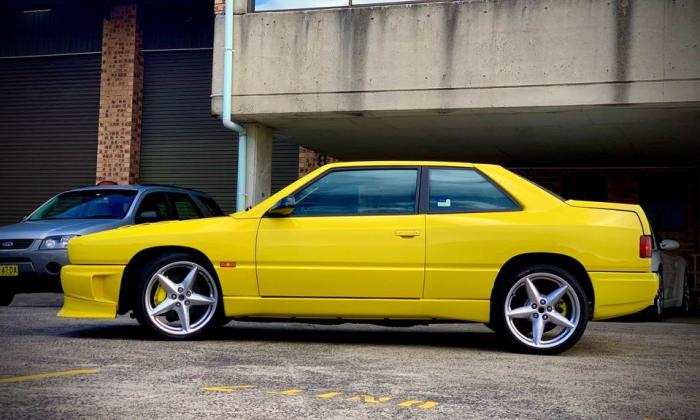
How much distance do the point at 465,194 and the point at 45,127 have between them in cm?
1372

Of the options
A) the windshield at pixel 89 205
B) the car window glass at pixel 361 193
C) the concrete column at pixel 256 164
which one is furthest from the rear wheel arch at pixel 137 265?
the concrete column at pixel 256 164

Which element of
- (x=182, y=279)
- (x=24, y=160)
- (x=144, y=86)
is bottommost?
(x=182, y=279)

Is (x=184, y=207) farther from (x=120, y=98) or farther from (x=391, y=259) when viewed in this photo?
(x=120, y=98)

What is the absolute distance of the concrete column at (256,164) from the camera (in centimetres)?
1284

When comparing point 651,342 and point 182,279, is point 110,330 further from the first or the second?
point 651,342

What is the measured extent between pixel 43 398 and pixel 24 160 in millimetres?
15217

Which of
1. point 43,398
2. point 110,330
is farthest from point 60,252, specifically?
point 43,398

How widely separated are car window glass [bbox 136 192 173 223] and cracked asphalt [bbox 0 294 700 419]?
10.6ft

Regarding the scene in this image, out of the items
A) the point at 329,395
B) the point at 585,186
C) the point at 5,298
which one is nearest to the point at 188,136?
the point at 5,298

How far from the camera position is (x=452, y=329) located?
29.2 feet

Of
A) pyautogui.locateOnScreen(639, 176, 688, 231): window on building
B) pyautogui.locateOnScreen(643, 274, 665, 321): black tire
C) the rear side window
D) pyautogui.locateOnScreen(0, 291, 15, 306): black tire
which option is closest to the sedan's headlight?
pyautogui.locateOnScreen(0, 291, 15, 306): black tire

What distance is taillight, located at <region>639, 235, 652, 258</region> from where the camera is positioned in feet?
21.7

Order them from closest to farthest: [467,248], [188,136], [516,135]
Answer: [467,248]
[516,135]
[188,136]

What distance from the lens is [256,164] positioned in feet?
42.4
